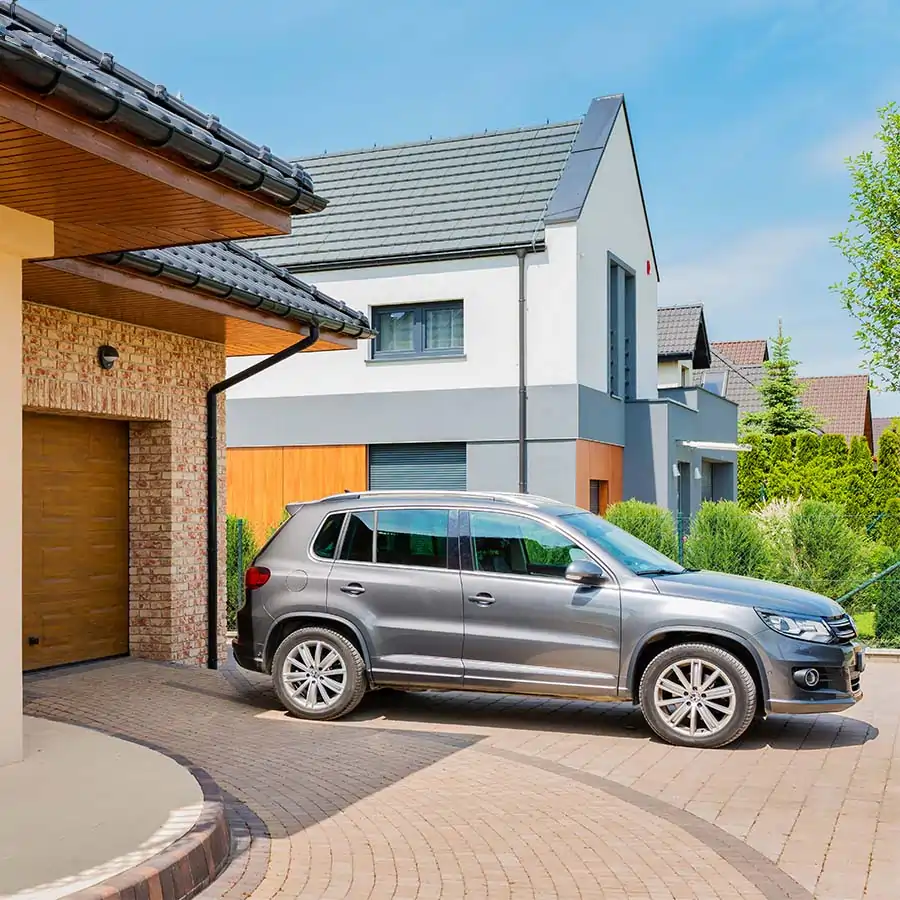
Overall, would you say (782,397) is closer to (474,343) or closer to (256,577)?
(474,343)

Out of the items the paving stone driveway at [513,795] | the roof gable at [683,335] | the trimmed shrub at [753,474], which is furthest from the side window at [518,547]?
the trimmed shrub at [753,474]

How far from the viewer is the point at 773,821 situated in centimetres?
683

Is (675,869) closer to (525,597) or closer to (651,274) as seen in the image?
(525,597)

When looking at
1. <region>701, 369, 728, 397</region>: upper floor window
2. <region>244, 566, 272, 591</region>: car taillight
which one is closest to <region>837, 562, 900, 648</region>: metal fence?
<region>244, 566, 272, 591</region>: car taillight

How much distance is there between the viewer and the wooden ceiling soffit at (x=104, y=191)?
5.80 meters

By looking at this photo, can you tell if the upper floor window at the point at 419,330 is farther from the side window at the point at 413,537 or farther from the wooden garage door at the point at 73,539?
the side window at the point at 413,537

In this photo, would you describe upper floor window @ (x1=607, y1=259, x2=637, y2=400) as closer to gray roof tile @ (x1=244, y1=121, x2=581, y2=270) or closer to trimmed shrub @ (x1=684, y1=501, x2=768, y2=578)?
gray roof tile @ (x1=244, y1=121, x2=581, y2=270)

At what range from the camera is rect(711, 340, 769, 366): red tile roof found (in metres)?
58.0

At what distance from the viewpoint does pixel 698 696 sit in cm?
891

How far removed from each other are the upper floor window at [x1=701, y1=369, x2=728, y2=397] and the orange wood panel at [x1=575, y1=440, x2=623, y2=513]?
22.7 meters

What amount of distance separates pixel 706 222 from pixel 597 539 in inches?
1154

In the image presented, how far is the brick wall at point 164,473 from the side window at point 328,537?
2498 millimetres

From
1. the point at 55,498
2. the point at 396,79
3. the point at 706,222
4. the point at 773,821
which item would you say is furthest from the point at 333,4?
the point at 706,222

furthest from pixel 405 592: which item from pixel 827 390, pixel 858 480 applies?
pixel 827 390
